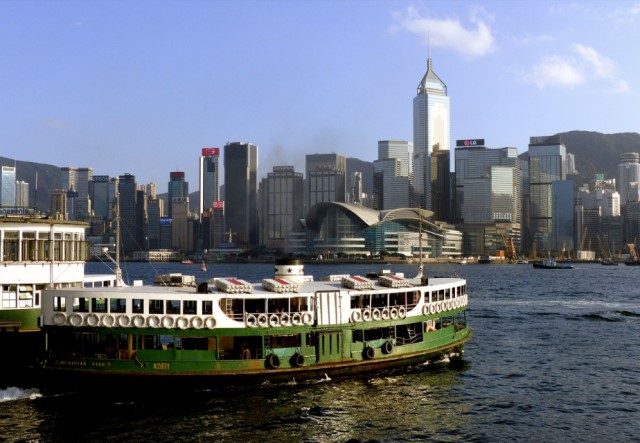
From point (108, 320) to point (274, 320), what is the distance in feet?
26.2

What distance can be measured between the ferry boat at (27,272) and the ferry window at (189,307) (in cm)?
695

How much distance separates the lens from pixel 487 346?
52500 mm

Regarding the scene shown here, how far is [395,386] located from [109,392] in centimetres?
1463

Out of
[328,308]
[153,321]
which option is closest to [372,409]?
[328,308]

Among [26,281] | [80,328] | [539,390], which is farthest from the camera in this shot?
[539,390]

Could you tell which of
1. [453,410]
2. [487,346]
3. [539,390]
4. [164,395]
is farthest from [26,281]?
[487,346]

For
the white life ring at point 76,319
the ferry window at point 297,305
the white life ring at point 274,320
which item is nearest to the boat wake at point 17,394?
the white life ring at point 76,319

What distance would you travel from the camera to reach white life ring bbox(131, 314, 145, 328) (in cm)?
3228

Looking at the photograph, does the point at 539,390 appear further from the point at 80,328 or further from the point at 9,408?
the point at 9,408

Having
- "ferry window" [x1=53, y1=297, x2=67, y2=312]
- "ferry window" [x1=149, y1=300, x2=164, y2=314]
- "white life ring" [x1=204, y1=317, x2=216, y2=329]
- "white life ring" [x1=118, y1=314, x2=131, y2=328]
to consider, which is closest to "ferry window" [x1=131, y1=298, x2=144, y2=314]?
"ferry window" [x1=149, y1=300, x2=164, y2=314]

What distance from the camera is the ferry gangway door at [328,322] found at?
35406mm

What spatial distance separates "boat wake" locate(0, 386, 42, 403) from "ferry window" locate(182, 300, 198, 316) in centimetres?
787

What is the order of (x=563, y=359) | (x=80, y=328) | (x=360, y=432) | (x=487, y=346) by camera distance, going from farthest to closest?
(x=487, y=346) < (x=563, y=359) < (x=80, y=328) < (x=360, y=432)

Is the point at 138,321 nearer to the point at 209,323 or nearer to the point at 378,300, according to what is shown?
the point at 209,323
